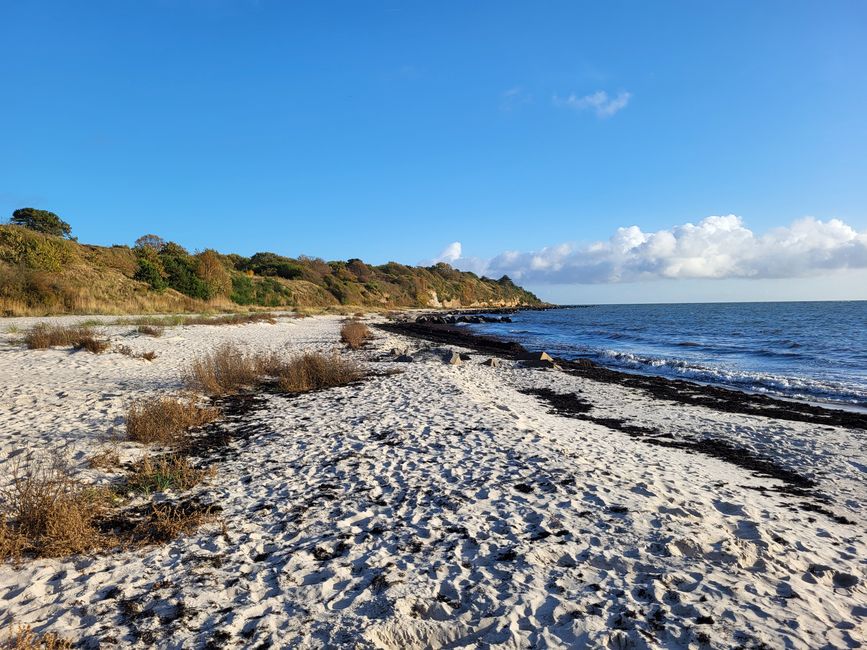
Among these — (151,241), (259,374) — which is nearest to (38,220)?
(151,241)

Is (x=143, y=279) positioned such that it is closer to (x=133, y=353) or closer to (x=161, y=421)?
(x=133, y=353)

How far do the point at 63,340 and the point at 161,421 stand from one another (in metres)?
11.1

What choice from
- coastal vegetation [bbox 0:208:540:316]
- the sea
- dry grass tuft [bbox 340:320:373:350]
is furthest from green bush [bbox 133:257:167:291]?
the sea

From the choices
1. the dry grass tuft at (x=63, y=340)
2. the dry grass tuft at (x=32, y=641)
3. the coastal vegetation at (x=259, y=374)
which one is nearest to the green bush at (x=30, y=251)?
the dry grass tuft at (x=63, y=340)

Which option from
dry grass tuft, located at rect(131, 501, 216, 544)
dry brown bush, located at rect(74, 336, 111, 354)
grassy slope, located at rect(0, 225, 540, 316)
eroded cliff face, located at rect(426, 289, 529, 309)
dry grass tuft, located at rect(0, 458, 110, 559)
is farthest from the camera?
eroded cliff face, located at rect(426, 289, 529, 309)

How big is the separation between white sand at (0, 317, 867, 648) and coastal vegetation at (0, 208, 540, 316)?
24942mm

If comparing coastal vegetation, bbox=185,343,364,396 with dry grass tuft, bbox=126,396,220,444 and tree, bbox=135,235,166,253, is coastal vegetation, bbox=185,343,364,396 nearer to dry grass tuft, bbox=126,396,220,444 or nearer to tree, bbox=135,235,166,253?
dry grass tuft, bbox=126,396,220,444

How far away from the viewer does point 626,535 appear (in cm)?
453

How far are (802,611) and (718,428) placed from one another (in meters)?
7.15

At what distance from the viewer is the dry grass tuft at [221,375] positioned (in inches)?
439

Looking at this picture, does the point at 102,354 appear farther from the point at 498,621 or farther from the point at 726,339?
the point at 726,339

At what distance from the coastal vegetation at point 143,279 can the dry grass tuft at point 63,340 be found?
14040 millimetres

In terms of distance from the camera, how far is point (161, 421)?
7645mm

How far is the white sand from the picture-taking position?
10.7 feet
